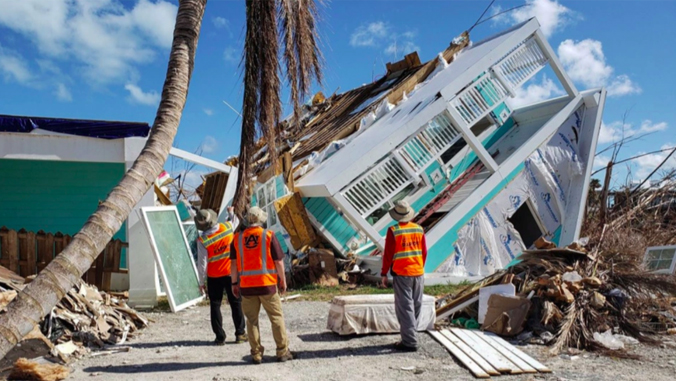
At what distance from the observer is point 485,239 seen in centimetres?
1305

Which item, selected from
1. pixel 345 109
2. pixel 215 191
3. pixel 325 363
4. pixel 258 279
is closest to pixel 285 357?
pixel 325 363

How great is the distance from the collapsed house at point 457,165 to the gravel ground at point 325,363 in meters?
4.90

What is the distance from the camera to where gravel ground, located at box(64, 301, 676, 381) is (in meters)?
5.84

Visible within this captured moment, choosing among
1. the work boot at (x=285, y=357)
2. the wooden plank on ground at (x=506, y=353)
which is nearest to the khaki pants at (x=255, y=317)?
the work boot at (x=285, y=357)

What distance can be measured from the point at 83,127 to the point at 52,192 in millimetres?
2702

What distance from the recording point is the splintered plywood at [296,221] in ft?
41.1

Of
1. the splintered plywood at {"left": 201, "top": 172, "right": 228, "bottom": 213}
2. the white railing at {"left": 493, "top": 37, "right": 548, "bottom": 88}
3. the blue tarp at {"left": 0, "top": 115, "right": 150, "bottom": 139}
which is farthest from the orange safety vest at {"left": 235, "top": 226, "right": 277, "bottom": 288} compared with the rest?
the white railing at {"left": 493, "top": 37, "right": 548, "bottom": 88}

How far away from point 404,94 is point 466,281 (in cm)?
543

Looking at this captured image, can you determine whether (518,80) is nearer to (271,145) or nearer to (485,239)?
(485,239)

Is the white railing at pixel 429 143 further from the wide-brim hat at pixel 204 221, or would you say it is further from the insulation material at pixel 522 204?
the wide-brim hat at pixel 204 221

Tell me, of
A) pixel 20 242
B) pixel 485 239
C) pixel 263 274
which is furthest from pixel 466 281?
pixel 20 242

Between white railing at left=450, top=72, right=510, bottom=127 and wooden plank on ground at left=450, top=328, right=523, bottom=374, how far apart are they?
668 centimetres

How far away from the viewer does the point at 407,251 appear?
22.3ft

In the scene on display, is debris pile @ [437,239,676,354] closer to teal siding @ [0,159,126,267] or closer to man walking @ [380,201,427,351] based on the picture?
man walking @ [380,201,427,351]
